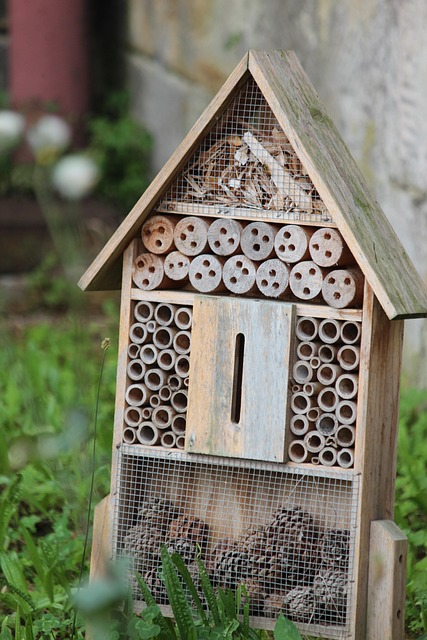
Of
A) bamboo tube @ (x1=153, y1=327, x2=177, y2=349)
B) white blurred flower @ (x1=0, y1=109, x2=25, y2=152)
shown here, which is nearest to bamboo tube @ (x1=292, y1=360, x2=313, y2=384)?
bamboo tube @ (x1=153, y1=327, x2=177, y2=349)

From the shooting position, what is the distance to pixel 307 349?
239cm

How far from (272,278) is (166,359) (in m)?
0.33

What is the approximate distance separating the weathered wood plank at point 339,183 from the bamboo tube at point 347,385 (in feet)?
0.67

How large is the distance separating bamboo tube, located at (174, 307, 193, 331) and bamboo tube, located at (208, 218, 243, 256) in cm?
16

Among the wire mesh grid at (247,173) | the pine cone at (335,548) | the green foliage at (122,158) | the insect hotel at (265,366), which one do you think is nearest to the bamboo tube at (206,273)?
the insect hotel at (265,366)

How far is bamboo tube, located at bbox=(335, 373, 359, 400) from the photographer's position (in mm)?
2332

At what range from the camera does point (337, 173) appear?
2361mm

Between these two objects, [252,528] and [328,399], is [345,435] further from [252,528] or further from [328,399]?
[252,528]

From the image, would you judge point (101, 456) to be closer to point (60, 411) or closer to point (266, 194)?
point (60, 411)

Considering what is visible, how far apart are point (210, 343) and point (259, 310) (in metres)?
0.14

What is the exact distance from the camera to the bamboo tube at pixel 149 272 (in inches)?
97.9

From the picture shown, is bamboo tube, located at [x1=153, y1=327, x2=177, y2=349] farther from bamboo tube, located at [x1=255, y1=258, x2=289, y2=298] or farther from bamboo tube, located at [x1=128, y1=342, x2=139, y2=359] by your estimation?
bamboo tube, located at [x1=255, y1=258, x2=289, y2=298]

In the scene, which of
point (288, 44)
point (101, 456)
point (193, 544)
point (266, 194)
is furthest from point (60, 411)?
point (288, 44)

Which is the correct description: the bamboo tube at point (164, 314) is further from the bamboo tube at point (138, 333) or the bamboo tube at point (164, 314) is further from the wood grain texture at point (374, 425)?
the wood grain texture at point (374, 425)
